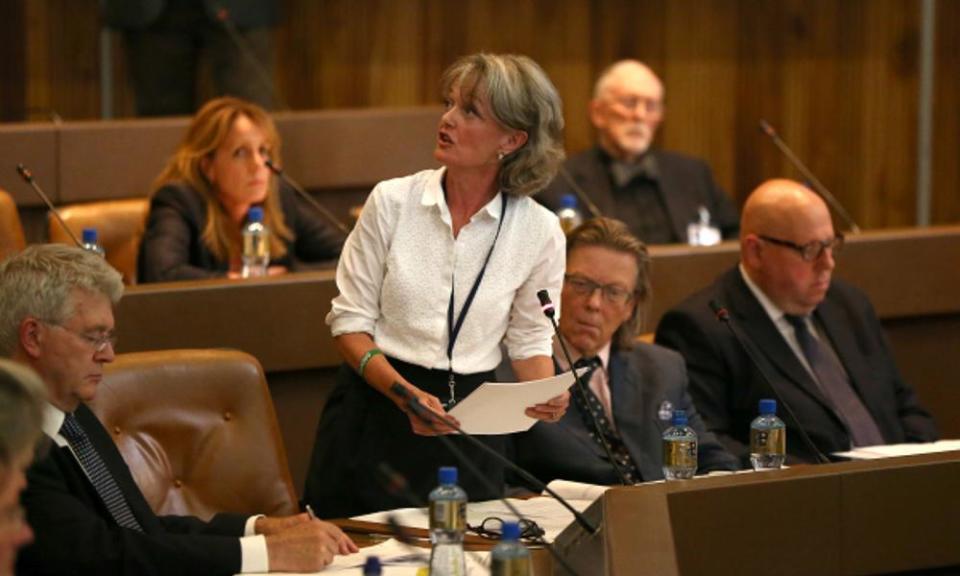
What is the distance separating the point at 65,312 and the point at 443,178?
3.00 ft

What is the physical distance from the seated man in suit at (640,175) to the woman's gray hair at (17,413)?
4.28 metres

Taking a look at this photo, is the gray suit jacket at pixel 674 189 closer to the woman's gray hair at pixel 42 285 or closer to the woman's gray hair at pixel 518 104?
the woman's gray hair at pixel 518 104

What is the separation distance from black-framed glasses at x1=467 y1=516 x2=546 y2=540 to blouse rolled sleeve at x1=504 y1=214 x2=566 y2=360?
455 millimetres

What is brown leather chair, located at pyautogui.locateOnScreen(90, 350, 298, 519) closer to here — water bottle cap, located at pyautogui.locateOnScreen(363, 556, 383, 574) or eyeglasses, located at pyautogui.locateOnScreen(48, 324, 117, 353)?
eyeglasses, located at pyautogui.locateOnScreen(48, 324, 117, 353)

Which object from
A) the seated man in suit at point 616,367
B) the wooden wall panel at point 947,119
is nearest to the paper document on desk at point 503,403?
the seated man in suit at point 616,367

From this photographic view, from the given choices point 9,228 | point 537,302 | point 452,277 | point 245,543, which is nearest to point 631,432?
point 537,302

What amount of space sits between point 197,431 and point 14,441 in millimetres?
1332

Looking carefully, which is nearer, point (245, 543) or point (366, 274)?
point (245, 543)

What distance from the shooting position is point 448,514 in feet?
8.63

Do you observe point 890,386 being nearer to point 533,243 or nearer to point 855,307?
point 855,307

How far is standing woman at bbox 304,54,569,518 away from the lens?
3334 mm

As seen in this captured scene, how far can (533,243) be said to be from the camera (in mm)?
3395

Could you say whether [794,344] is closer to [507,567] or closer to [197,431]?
[197,431]

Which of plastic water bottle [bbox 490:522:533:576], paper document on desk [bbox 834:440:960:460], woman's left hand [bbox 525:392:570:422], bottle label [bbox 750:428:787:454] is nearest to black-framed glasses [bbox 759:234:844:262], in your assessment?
paper document on desk [bbox 834:440:960:460]
